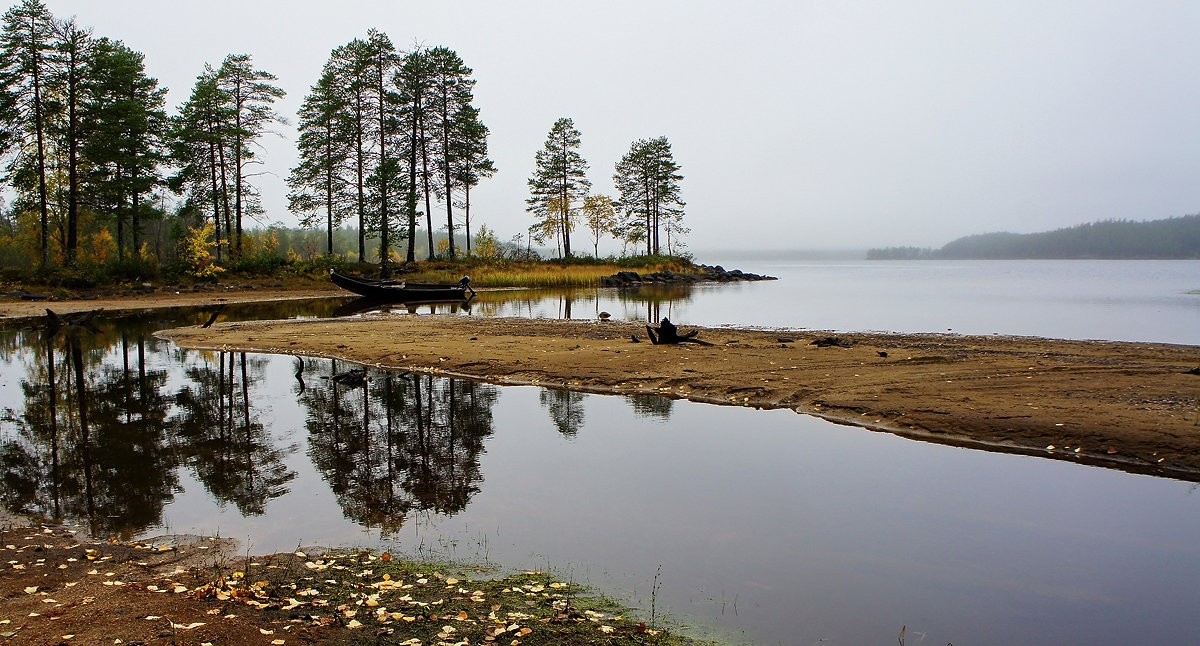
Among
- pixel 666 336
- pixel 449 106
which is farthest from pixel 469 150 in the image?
pixel 666 336

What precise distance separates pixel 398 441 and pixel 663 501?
429 cm

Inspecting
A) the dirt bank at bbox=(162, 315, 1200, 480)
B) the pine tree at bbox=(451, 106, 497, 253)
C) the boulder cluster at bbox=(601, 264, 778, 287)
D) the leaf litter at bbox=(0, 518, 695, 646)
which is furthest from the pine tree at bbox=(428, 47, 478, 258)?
the leaf litter at bbox=(0, 518, 695, 646)

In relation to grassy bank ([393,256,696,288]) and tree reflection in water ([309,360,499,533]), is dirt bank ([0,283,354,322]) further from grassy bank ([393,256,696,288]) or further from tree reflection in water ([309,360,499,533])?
tree reflection in water ([309,360,499,533])

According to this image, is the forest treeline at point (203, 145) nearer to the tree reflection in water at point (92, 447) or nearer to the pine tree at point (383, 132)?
the pine tree at point (383, 132)

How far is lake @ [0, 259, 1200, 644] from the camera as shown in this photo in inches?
205

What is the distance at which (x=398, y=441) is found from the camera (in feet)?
32.3

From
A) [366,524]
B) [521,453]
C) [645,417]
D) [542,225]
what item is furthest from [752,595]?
[542,225]

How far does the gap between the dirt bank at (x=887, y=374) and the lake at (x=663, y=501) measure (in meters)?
0.60

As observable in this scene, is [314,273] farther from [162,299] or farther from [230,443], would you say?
[230,443]

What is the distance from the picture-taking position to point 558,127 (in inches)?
2672

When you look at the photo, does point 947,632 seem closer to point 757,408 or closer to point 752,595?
point 752,595

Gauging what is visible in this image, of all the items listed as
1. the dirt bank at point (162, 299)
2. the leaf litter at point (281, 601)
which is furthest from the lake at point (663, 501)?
the dirt bank at point (162, 299)

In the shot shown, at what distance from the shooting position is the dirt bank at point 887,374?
30.0ft

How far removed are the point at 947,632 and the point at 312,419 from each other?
959 centimetres
